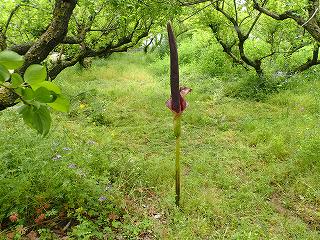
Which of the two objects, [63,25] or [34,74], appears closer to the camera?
[34,74]

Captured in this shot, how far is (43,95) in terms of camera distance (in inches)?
25.8

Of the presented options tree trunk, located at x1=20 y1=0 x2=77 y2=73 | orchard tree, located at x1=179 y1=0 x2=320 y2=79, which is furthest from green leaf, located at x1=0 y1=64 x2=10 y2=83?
orchard tree, located at x1=179 y1=0 x2=320 y2=79

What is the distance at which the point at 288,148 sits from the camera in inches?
233

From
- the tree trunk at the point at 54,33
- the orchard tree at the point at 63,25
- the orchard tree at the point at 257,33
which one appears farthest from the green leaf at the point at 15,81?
the orchard tree at the point at 257,33

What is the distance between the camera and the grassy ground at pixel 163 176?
3.61 m

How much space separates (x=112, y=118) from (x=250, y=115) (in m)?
3.37

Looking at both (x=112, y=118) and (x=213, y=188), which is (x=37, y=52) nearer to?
(x=213, y=188)

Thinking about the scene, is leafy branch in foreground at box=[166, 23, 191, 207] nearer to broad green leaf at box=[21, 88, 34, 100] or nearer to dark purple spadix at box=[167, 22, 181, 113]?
dark purple spadix at box=[167, 22, 181, 113]

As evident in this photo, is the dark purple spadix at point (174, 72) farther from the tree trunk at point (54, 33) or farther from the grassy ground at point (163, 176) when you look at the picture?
the grassy ground at point (163, 176)

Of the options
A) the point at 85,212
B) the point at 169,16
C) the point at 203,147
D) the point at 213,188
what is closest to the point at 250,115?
the point at 203,147

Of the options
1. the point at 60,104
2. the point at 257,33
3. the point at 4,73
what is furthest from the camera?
the point at 257,33

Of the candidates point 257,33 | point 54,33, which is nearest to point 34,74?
point 54,33

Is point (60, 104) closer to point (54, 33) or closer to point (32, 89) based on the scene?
point (32, 89)

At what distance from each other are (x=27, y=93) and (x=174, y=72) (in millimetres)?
2817
